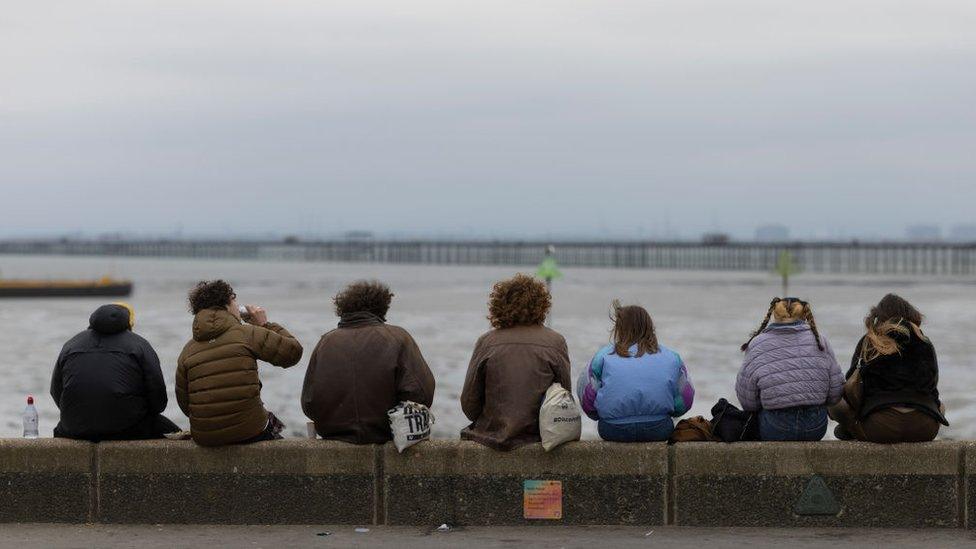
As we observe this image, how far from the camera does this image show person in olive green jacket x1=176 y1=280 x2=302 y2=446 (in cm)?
814

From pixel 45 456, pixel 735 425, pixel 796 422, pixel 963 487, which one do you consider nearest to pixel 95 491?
pixel 45 456

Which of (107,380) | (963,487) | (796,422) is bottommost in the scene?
(963,487)

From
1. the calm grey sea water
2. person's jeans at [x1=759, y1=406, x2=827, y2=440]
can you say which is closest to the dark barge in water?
the calm grey sea water

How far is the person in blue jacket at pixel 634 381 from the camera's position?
318 inches

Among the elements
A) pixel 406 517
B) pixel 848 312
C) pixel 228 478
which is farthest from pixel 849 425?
pixel 848 312

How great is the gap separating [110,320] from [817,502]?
13.7ft

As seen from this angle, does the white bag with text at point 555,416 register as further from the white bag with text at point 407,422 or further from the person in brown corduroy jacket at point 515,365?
the white bag with text at point 407,422

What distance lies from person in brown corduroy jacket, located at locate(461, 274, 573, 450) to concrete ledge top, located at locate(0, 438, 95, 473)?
2.28 metres

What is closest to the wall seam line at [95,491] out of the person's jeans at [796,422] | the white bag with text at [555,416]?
the white bag with text at [555,416]

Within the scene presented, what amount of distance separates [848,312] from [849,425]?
57.9 meters

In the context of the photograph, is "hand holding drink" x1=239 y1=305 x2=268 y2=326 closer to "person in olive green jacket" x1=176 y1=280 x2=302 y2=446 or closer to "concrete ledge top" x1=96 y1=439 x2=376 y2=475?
"person in olive green jacket" x1=176 y1=280 x2=302 y2=446

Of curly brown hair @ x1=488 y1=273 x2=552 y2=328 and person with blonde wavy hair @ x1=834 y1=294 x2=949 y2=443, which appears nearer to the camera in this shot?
person with blonde wavy hair @ x1=834 y1=294 x2=949 y2=443

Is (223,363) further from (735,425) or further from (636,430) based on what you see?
(735,425)

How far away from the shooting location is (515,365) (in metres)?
8.09
